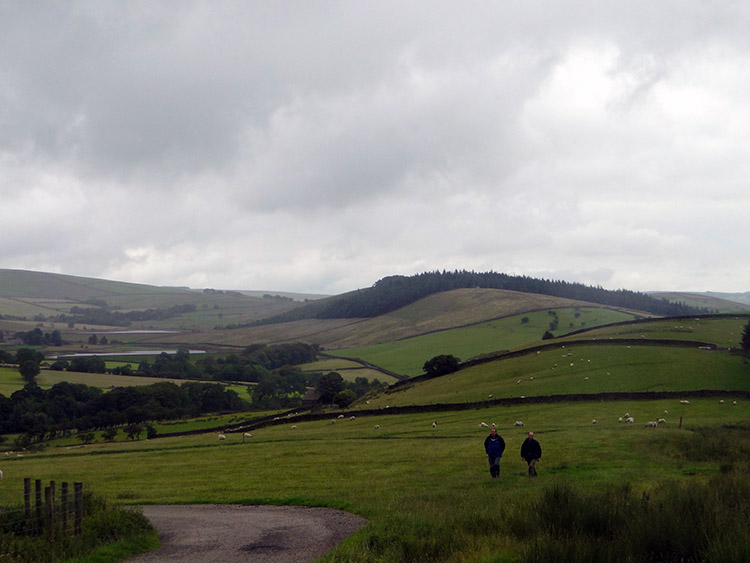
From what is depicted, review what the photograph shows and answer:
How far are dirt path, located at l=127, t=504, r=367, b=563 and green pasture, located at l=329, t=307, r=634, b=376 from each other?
98.4 meters

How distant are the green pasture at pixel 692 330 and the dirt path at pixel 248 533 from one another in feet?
221

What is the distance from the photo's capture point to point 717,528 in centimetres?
1103

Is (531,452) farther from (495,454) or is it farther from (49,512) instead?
(49,512)

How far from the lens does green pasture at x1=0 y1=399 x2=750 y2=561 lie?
13406 mm

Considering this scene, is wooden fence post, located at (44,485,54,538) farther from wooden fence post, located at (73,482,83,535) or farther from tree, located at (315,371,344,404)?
tree, located at (315,371,344,404)

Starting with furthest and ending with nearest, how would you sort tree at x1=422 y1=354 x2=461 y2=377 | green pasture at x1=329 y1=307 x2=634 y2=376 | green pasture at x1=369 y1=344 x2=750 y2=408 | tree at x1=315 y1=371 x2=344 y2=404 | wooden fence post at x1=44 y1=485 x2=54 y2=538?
green pasture at x1=329 y1=307 x2=634 y2=376 < tree at x1=315 y1=371 x2=344 y2=404 < tree at x1=422 y1=354 x2=461 y2=377 < green pasture at x1=369 y1=344 x2=750 y2=408 < wooden fence post at x1=44 y1=485 x2=54 y2=538

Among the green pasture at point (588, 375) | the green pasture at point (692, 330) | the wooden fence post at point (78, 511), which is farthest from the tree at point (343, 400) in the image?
the wooden fence post at point (78, 511)

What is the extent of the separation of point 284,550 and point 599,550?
23.0 feet

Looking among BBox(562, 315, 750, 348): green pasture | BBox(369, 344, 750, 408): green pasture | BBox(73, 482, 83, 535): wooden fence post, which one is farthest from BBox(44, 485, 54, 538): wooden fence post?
BBox(562, 315, 750, 348): green pasture

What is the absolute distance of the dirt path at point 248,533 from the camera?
45.1 ft

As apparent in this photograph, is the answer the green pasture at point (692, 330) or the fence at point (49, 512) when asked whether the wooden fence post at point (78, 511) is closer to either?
the fence at point (49, 512)

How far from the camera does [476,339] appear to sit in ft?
445

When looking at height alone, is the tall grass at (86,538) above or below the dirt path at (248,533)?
above

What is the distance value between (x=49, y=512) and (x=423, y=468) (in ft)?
53.8
